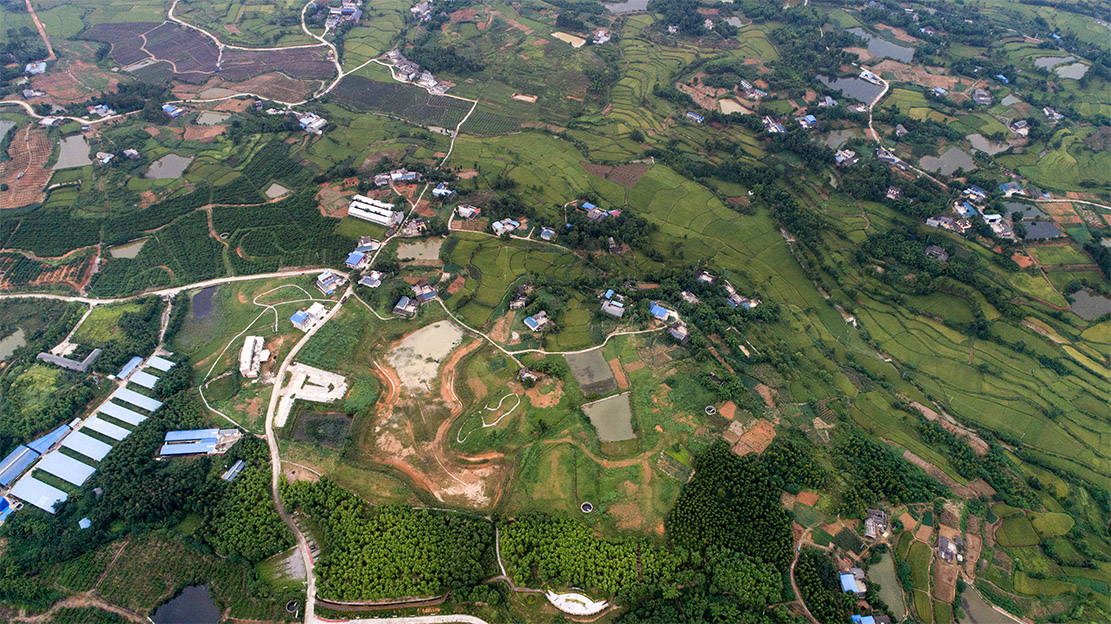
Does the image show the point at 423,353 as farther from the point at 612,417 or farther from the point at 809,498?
the point at 809,498

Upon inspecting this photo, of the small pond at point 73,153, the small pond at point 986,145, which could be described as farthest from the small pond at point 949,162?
the small pond at point 73,153

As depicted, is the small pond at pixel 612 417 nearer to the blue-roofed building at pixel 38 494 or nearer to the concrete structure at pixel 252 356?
the concrete structure at pixel 252 356

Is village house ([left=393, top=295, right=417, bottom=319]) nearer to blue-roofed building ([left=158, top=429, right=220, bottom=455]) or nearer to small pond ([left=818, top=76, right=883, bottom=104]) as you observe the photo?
blue-roofed building ([left=158, top=429, right=220, bottom=455])

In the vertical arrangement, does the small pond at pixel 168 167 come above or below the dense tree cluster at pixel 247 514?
above

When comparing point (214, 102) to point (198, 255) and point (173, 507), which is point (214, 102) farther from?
point (173, 507)

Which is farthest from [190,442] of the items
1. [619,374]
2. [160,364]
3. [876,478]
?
[876,478]
